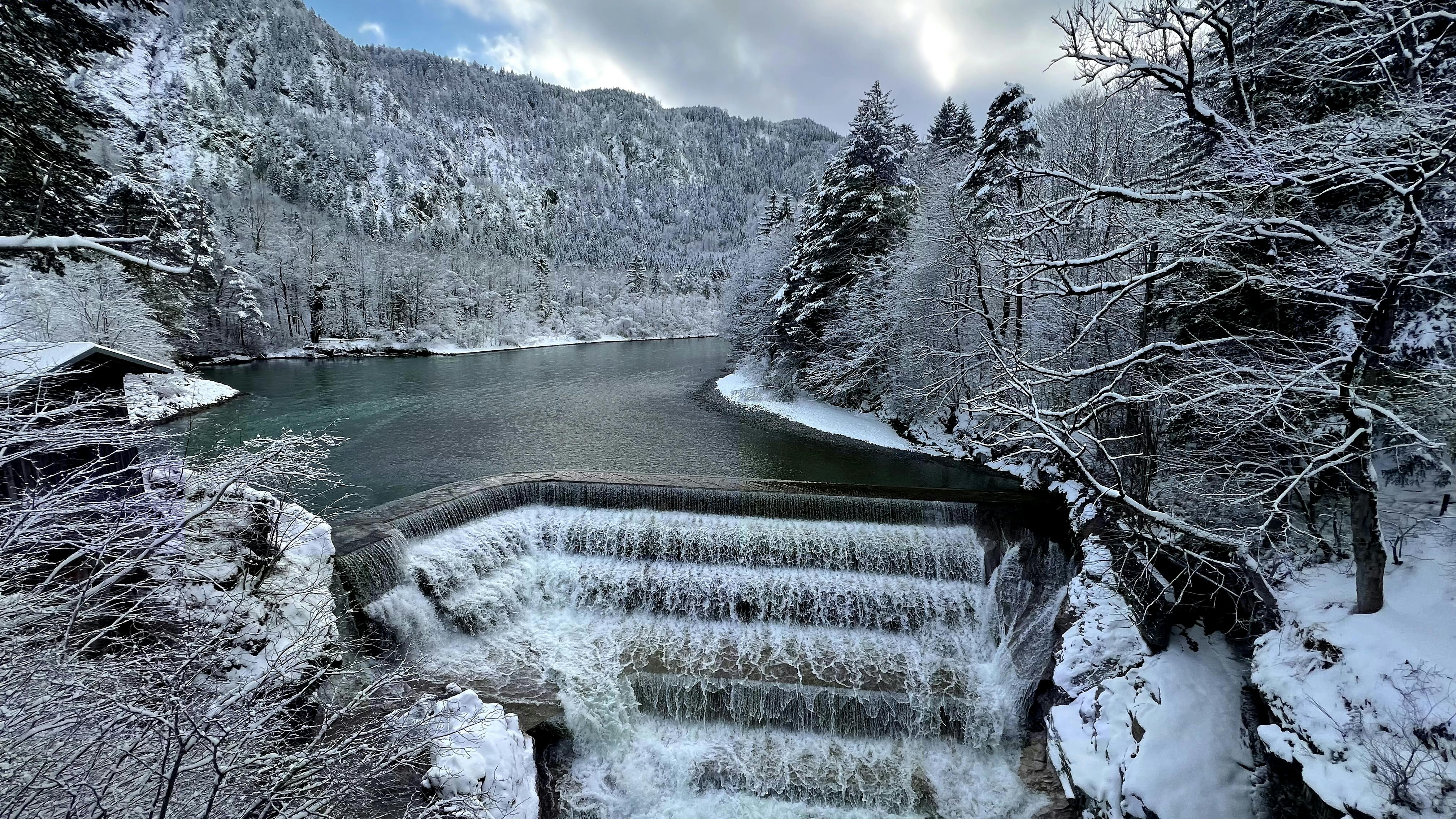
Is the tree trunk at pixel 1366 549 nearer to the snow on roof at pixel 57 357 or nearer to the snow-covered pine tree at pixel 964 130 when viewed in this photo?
the snow on roof at pixel 57 357

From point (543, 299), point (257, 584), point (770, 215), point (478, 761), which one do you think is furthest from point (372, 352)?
point (478, 761)

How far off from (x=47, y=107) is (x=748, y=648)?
40.5ft

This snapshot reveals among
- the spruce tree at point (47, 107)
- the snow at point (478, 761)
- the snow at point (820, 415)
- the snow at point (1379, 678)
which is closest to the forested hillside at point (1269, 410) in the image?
the snow at point (1379, 678)

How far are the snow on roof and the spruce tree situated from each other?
1.59 m

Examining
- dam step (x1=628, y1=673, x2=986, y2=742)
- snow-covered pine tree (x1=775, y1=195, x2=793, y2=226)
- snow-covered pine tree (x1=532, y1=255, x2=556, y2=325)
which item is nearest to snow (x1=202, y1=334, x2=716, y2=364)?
snow-covered pine tree (x1=532, y1=255, x2=556, y2=325)

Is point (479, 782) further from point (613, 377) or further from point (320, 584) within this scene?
point (613, 377)

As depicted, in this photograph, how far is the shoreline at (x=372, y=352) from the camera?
36219mm

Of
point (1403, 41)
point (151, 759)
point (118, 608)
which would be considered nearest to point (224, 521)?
point (118, 608)

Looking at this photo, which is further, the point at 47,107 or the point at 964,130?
the point at 964,130

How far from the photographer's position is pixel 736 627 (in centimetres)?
1027

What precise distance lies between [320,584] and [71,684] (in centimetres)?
443

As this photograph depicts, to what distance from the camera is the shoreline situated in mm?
36219

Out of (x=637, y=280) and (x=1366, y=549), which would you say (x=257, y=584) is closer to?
(x=1366, y=549)

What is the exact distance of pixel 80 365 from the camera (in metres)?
7.30
